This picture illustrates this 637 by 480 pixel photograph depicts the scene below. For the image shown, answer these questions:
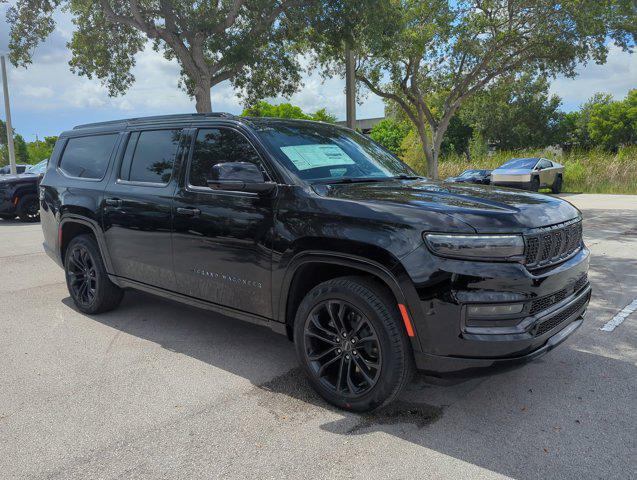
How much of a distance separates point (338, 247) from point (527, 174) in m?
19.3

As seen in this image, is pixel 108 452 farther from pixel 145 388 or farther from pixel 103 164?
pixel 103 164

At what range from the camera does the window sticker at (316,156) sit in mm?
3791

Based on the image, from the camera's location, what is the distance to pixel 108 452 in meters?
2.90

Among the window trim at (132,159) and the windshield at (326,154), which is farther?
the window trim at (132,159)

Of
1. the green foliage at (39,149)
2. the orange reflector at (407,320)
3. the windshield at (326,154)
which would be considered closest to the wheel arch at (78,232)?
the windshield at (326,154)

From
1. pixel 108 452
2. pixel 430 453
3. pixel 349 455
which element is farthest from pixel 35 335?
pixel 430 453

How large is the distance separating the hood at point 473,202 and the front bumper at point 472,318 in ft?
0.79

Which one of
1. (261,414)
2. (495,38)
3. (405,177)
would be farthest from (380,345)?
(495,38)

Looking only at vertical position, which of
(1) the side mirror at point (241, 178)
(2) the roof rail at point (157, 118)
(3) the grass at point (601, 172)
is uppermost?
(2) the roof rail at point (157, 118)

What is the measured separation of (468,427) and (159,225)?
2.82 metres

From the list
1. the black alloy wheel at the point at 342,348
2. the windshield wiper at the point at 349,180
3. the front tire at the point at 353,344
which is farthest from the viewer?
the windshield wiper at the point at 349,180

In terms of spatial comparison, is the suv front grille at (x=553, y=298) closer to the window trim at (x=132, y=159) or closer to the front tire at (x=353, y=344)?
the front tire at (x=353, y=344)

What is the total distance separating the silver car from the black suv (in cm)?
1708

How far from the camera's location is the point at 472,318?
2.81m
